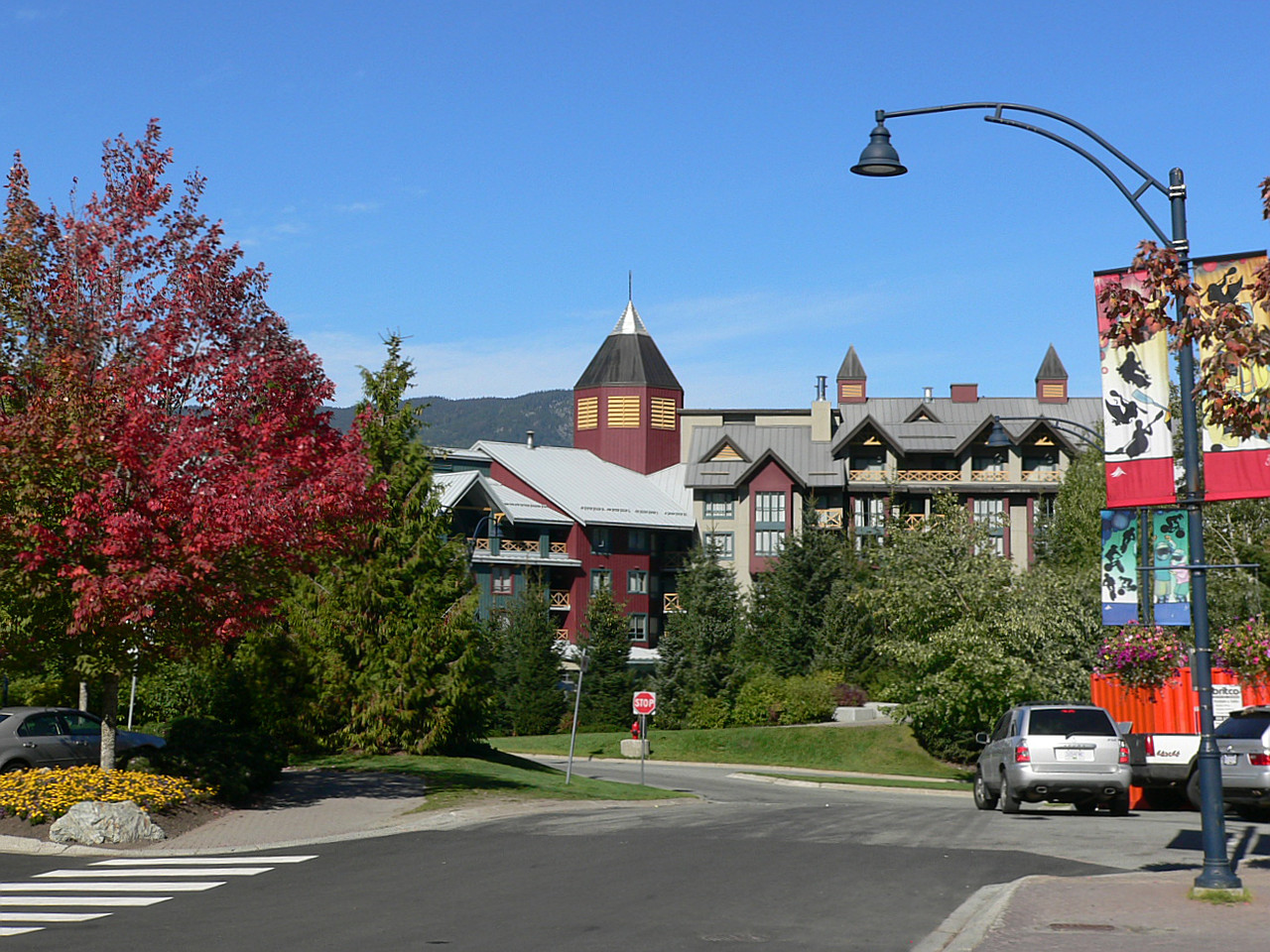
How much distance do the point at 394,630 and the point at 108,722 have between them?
32.2 feet

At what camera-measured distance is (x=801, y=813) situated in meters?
22.2

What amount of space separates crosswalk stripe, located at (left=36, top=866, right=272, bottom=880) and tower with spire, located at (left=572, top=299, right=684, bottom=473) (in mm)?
73354

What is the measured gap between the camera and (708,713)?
184 ft

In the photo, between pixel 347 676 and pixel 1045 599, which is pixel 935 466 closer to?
pixel 1045 599

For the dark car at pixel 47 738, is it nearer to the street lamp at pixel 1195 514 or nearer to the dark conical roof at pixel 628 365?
the street lamp at pixel 1195 514

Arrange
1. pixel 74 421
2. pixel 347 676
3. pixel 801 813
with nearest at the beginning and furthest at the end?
1. pixel 74 421
2. pixel 801 813
3. pixel 347 676

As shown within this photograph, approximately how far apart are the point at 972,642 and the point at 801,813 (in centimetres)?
1420

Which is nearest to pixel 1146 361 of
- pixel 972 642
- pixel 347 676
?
A: pixel 347 676

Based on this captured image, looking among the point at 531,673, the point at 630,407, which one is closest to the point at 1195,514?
the point at 531,673

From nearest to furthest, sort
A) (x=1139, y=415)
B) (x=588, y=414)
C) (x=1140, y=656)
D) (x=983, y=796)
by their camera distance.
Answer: (x=1139, y=415), (x=1140, y=656), (x=983, y=796), (x=588, y=414)

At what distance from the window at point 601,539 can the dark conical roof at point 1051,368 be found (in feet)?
112

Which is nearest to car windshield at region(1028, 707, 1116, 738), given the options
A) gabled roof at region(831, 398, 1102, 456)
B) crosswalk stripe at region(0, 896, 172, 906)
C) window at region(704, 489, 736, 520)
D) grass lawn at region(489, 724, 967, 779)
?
crosswalk stripe at region(0, 896, 172, 906)

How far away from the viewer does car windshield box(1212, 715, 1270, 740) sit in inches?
767

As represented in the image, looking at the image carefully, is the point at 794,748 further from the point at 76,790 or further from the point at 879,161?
the point at 879,161
